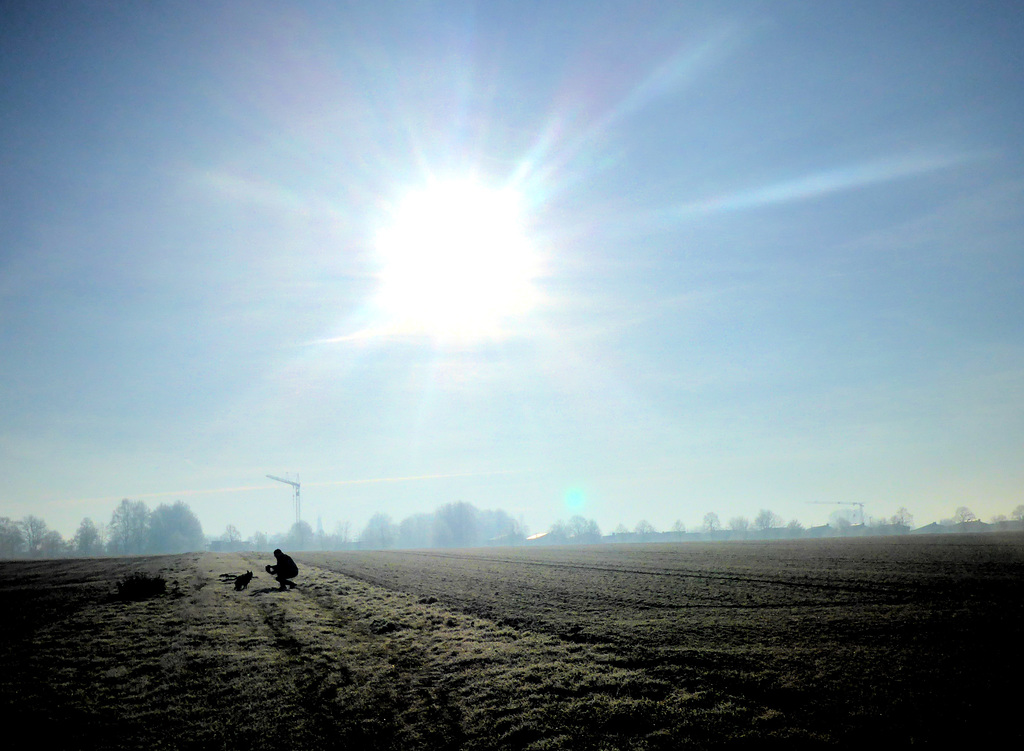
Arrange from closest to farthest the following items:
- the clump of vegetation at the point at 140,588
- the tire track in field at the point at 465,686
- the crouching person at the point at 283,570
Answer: the tire track in field at the point at 465,686 < the clump of vegetation at the point at 140,588 < the crouching person at the point at 283,570

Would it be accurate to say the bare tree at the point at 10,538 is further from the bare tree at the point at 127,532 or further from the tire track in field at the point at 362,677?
the tire track in field at the point at 362,677

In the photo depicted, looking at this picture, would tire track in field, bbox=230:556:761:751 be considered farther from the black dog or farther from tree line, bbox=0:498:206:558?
tree line, bbox=0:498:206:558

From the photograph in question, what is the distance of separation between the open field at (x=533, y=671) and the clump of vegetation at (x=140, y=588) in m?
2.17

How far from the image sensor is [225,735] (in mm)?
10172

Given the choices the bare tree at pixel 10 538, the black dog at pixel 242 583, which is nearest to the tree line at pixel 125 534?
the bare tree at pixel 10 538

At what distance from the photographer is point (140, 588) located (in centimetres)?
2592

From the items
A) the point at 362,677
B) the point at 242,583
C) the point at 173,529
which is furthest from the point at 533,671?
the point at 173,529

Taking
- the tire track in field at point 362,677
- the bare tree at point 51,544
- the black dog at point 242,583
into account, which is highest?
the tire track in field at point 362,677

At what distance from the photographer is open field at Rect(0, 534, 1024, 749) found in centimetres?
945

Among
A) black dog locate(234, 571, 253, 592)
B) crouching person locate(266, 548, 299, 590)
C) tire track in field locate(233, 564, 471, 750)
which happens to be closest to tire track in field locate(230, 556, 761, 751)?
tire track in field locate(233, 564, 471, 750)

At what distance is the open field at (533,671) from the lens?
9453 mm

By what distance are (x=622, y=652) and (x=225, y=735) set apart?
32.1ft

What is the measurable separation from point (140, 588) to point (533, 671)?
2390 centimetres

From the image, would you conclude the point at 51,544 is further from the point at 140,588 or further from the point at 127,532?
the point at 140,588
